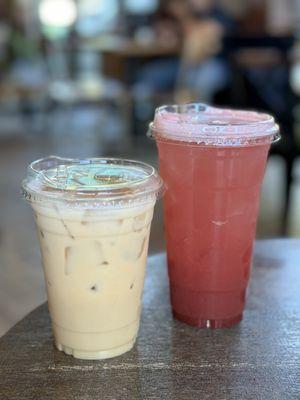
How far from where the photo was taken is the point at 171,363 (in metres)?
0.80

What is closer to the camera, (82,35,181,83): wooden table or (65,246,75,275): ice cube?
(65,246,75,275): ice cube

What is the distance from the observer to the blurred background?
3426mm

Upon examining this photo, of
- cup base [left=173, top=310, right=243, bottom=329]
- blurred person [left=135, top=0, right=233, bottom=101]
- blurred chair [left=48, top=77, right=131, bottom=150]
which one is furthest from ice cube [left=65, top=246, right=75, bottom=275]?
blurred chair [left=48, top=77, right=131, bottom=150]

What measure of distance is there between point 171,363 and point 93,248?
0.19 meters

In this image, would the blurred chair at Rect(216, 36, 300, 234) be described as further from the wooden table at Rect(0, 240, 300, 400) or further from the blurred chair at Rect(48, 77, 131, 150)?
the wooden table at Rect(0, 240, 300, 400)

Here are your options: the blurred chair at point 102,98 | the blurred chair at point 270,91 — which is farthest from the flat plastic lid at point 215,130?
the blurred chair at point 102,98

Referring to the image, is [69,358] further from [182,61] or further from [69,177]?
[182,61]

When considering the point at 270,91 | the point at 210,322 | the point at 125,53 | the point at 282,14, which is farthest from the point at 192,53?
the point at 210,322

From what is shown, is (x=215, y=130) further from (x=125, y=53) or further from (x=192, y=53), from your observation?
(x=125, y=53)

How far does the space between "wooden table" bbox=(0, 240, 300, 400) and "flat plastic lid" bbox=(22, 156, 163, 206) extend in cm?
21

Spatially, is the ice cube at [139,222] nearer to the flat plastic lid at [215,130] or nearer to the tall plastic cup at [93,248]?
the tall plastic cup at [93,248]

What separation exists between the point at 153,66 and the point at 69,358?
16.5 ft

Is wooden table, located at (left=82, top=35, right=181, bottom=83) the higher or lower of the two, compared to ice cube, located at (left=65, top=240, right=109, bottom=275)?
lower

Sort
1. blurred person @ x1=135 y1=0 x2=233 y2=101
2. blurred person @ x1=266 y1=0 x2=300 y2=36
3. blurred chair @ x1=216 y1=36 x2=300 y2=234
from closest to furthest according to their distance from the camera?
blurred chair @ x1=216 y1=36 x2=300 y2=234 < blurred person @ x1=135 y1=0 x2=233 y2=101 < blurred person @ x1=266 y1=0 x2=300 y2=36
